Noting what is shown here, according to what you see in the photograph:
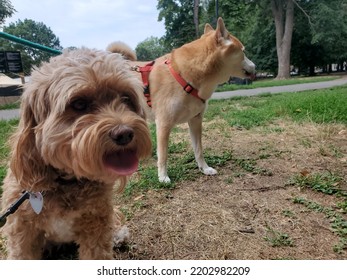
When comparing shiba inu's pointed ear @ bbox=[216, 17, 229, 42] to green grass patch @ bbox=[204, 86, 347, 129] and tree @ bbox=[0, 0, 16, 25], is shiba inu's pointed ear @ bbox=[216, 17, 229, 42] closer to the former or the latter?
green grass patch @ bbox=[204, 86, 347, 129]

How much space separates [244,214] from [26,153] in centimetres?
186

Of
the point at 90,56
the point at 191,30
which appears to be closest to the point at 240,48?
the point at 90,56

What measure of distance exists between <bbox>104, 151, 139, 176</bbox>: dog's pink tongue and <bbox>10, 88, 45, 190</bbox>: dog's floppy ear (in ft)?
1.39

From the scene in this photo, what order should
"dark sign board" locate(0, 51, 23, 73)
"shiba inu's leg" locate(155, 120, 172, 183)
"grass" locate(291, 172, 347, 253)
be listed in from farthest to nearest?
1. "dark sign board" locate(0, 51, 23, 73)
2. "shiba inu's leg" locate(155, 120, 172, 183)
3. "grass" locate(291, 172, 347, 253)

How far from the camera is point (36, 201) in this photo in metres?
1.78

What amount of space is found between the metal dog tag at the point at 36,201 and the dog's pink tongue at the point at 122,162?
1.40ft

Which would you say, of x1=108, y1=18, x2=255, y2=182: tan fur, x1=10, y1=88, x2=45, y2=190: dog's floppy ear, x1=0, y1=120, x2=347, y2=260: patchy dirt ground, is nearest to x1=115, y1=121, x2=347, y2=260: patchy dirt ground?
x1=0, y1=120, x2=347, y2=260: patchy dirt ground

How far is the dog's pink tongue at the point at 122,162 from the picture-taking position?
1.73 metres

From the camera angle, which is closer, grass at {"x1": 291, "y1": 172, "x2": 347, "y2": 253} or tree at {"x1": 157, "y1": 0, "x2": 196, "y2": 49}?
→ grass at {"x1": 291, "y1": 172, "x2": 347, "y2": 253}

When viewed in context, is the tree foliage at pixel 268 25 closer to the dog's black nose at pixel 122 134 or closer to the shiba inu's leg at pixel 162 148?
the shiba inu's leg at pixel 162 148

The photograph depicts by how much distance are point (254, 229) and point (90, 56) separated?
179 cm

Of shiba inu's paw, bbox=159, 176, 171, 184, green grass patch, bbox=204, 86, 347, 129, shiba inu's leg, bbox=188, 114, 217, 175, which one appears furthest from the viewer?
green grass patch, bbox=204, 86, 347, 129

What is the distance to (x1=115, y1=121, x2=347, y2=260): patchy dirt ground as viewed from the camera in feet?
7.64

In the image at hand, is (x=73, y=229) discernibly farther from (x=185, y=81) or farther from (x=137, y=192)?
(x=185, y=81)
